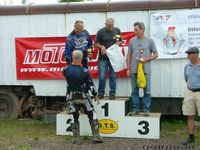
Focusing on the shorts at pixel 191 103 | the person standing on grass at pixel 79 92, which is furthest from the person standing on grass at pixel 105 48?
the shorts at pixel 191 103

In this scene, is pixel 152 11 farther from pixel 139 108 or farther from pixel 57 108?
pixel 57 108

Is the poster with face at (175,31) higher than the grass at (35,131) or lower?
higher

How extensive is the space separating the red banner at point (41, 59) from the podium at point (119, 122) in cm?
160

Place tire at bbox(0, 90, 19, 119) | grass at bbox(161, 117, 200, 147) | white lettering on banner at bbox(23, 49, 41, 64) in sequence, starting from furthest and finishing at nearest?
tire at bbox(0, 90, 19, 119) → white lettering on banner at bbox(23, 49, 41, 64) → grass at bbox(161, 117, 200, 147)

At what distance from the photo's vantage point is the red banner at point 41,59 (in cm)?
1044

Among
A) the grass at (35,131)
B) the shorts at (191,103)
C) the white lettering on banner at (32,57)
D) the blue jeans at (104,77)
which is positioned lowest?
the grass at (35,131)

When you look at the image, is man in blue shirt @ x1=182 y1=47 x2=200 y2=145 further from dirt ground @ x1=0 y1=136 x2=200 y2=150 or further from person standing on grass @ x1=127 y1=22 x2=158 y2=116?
person standing on grass @ x1=127 y1=22 x2=158 y2=116

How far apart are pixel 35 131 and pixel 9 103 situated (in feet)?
6.11

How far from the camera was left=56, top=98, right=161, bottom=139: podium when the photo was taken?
8.63 m

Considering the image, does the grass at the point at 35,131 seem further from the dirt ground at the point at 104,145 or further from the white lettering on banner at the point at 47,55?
the white lettering on banner at the point at 47,55

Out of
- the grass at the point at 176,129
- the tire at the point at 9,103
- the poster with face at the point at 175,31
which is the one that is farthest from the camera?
the tire at the point at 9,103

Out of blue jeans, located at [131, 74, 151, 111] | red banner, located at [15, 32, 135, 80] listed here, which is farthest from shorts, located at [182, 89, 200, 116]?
red banner, located at [15, 32, 135, 80]

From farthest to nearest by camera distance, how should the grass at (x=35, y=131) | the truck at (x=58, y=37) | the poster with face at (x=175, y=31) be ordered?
the truck at (x=58, y=37), the poster with face at (x=175, y=31), the grass at (x=35, y=131)

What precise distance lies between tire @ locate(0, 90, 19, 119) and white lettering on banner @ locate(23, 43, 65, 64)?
104 cm
